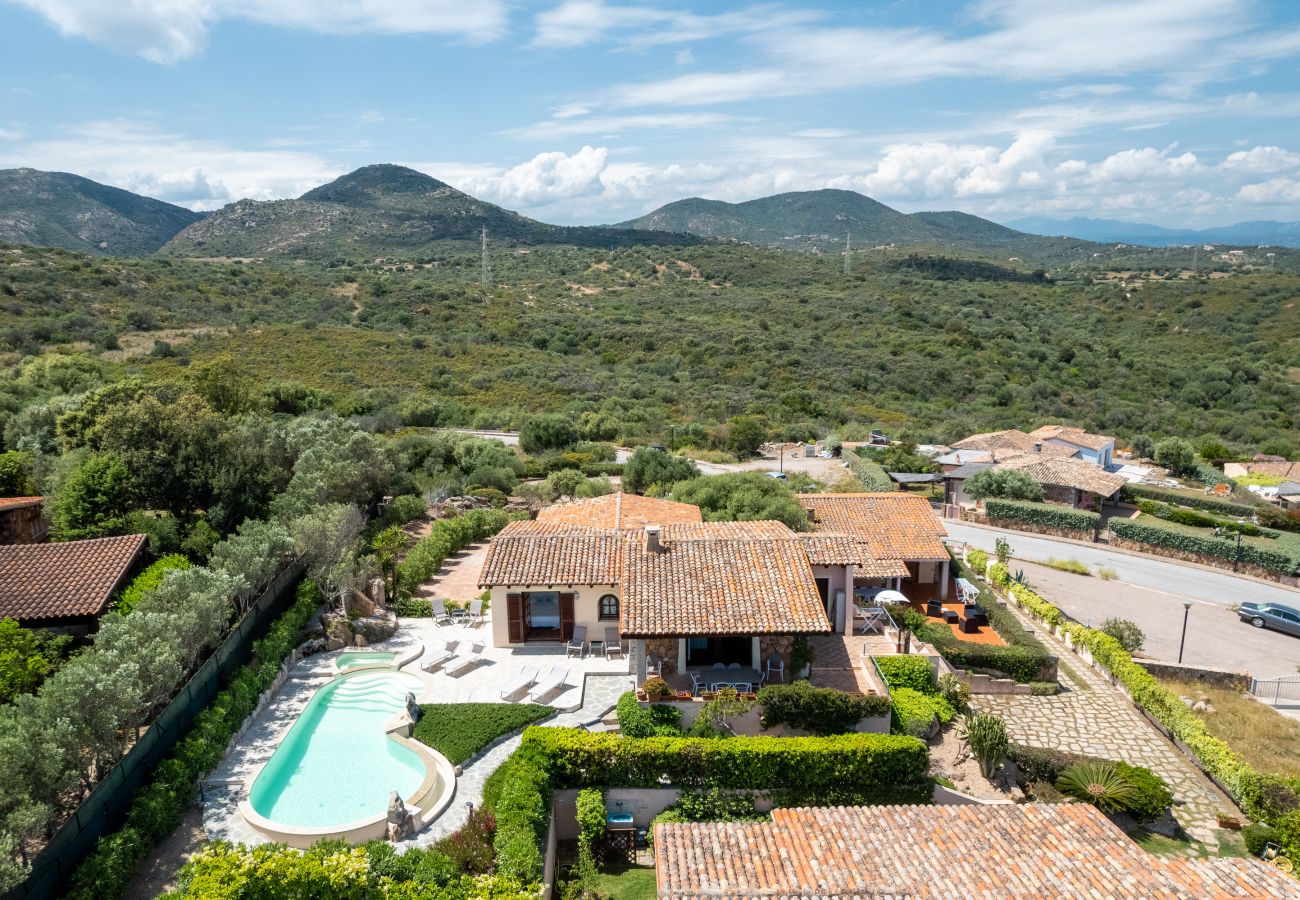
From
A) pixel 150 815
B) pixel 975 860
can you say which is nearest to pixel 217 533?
pixel 150 815

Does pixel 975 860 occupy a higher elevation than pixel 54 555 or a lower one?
lower

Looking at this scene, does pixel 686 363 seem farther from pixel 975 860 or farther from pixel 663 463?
pixel 975 860

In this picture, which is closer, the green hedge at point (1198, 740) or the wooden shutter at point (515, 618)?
the green hedge at point (1198, 740)

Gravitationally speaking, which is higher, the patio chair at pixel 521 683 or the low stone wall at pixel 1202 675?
the patio chair at pixel 521 683

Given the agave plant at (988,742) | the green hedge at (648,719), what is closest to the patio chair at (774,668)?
the green hedge at (648,719)

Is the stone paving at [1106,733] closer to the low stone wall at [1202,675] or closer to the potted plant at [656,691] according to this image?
the low stone wall at [1202,675]

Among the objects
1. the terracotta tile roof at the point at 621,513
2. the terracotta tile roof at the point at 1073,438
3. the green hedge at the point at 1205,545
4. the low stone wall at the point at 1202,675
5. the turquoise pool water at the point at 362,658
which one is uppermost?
the terracotta tile roof at the point at 621,513

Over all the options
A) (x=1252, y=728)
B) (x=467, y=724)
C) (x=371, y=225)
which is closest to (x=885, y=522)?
(x=1252, y=728)

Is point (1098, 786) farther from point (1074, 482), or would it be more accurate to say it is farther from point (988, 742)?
point (1074, 482)
